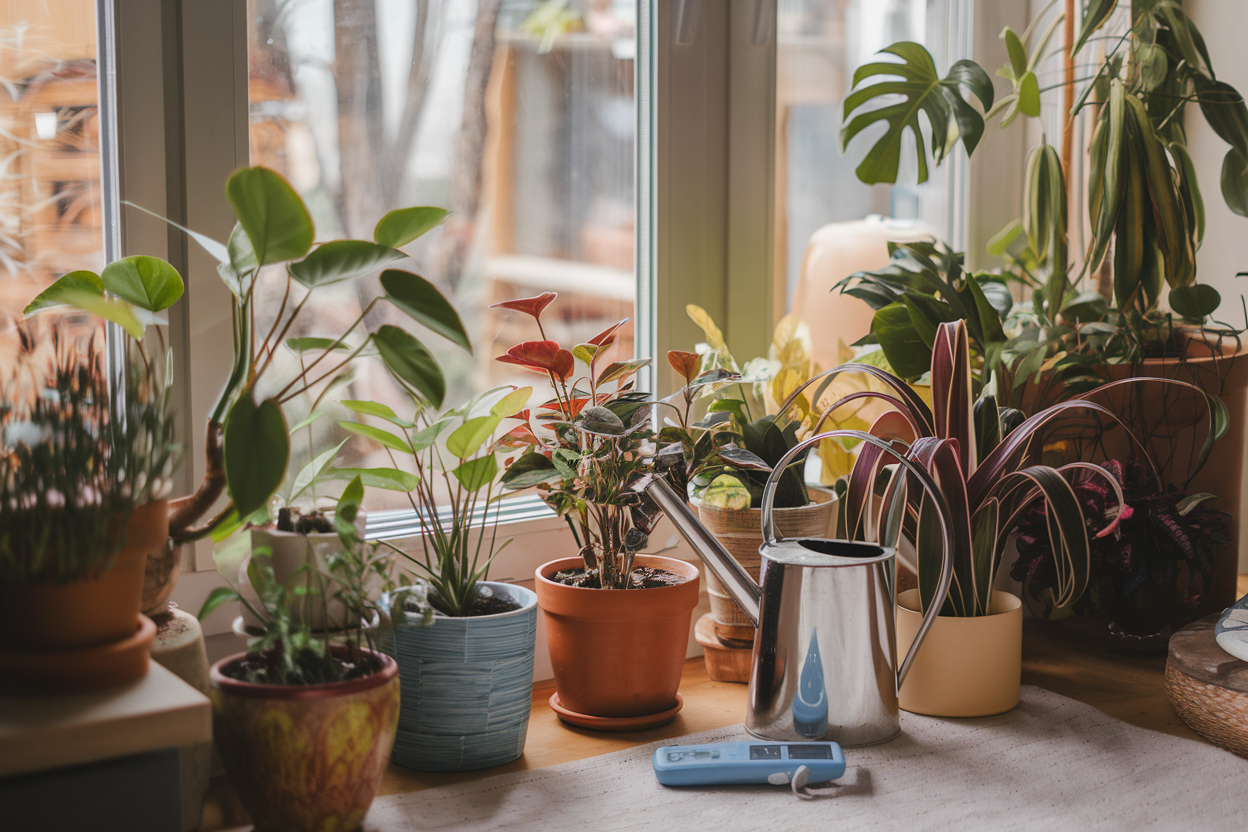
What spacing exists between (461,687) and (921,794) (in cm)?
45

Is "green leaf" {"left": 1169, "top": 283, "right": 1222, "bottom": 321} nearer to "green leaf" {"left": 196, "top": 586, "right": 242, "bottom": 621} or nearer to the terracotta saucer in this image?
the terracotta saucer

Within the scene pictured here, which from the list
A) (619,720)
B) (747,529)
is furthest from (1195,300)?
(619,720)

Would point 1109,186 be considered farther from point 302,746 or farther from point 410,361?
point 302,746

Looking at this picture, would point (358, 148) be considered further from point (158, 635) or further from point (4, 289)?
point (158, 635)

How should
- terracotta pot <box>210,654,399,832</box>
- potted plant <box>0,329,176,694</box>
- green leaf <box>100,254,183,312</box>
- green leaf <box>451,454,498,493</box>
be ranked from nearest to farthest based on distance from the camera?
potted plant <box>0,329,176,694</box>
terracotta pot <box>210,654,399,832</box>
green leaf <box>100,254,183,312</box>
green leaf <box>451,454,498,493</box>

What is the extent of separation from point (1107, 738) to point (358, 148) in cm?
107

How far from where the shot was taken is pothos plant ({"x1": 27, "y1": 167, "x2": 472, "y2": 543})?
2.49ft

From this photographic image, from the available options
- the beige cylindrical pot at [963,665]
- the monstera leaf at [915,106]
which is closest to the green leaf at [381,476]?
the beige cylindrical pot at [963,665]

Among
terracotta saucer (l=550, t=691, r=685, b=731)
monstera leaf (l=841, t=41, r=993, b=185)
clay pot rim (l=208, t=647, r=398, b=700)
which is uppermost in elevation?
monstera leaf (l=841, t=41, r=993, b=185)

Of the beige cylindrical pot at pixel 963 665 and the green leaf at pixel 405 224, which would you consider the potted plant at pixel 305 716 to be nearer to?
the green leaf at pixel 405 224

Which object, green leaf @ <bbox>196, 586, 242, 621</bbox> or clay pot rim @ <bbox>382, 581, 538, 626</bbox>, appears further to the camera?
clay pot rim @ <bbox>382, 581, 538, 626</bbox>

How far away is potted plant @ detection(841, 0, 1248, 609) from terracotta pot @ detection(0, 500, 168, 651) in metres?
0.94

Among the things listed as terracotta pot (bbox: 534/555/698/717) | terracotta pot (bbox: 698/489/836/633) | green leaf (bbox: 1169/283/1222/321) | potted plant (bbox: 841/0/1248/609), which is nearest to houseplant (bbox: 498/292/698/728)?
terracotta pot (bbox: 534/555/698/717)

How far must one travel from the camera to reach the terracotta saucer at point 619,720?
1111mm
